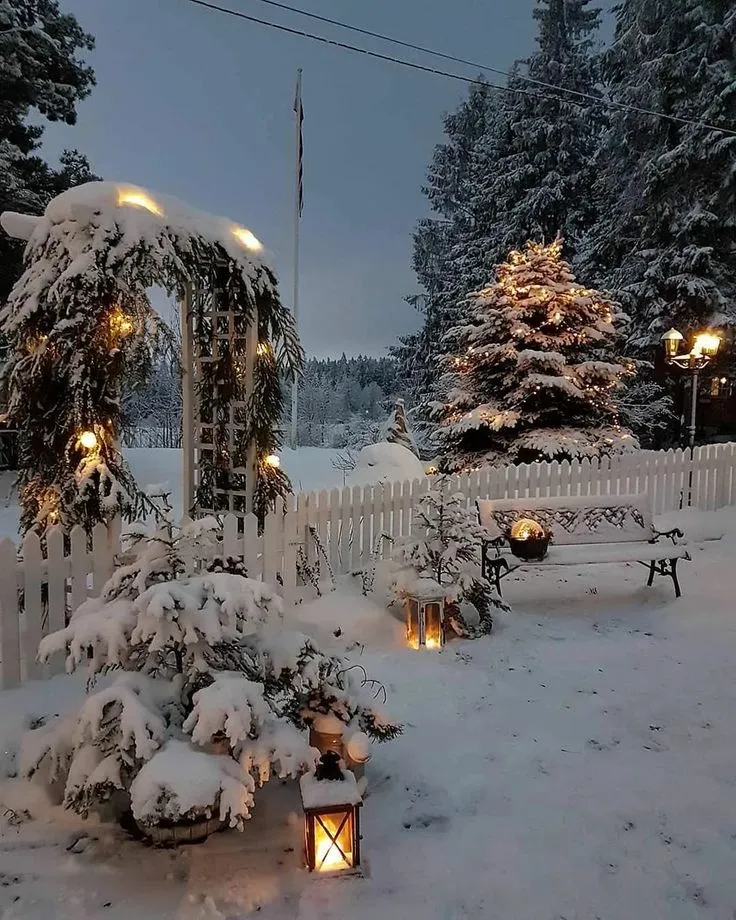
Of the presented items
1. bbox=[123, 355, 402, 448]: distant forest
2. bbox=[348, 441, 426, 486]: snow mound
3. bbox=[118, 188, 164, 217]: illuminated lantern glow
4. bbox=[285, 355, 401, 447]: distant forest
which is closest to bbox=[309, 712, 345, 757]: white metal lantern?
bbox=[118, 188, 164, 217]: illuminated lantern glow

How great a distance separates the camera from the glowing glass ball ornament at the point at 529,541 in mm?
5195

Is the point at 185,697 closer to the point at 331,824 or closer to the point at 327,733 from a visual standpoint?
the point at 327,733

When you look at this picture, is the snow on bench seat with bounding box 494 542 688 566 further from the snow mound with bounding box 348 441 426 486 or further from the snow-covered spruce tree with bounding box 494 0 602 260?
the snow-covered spruce tree with bounding box 494 0 602 260

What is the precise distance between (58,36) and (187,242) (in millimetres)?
10149

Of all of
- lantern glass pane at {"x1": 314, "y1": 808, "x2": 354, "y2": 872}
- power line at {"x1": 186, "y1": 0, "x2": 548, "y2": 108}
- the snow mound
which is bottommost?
lantern glass pane at {"x1": 314, "y1": 808, "x2": 354, "y2": 872}

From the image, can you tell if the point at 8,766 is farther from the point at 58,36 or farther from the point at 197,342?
the point at 58,36

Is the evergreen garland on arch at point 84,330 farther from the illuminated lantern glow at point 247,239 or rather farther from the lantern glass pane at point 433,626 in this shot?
the lantern glass pane at point 433,626

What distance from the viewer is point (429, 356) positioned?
18672mm

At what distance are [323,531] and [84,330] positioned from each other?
2441mm

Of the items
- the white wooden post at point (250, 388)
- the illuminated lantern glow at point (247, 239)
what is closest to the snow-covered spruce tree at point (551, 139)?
the illuminated lantern glow at point (247, 239)

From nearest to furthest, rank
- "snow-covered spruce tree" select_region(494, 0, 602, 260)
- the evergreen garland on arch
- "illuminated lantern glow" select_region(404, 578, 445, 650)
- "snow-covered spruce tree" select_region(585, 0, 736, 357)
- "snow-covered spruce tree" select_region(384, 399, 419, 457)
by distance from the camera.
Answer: the evergreen garland on arch
"illuminated lantern glow" select_region(404, 578, 445, 650)
"snow-covered spruce tree" select_region(384, 399, 419, 457)
"snow-covered spruce tree" select_region(585, 0, 736, 357)
"snow-covered spruce tree" select_region(494, 0, 602, 260)

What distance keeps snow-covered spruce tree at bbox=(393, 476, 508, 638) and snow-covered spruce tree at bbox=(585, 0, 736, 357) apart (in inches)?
462

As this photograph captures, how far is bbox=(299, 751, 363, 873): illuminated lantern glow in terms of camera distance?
2145 millimetres

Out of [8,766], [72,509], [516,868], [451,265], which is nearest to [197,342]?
[72,509]
